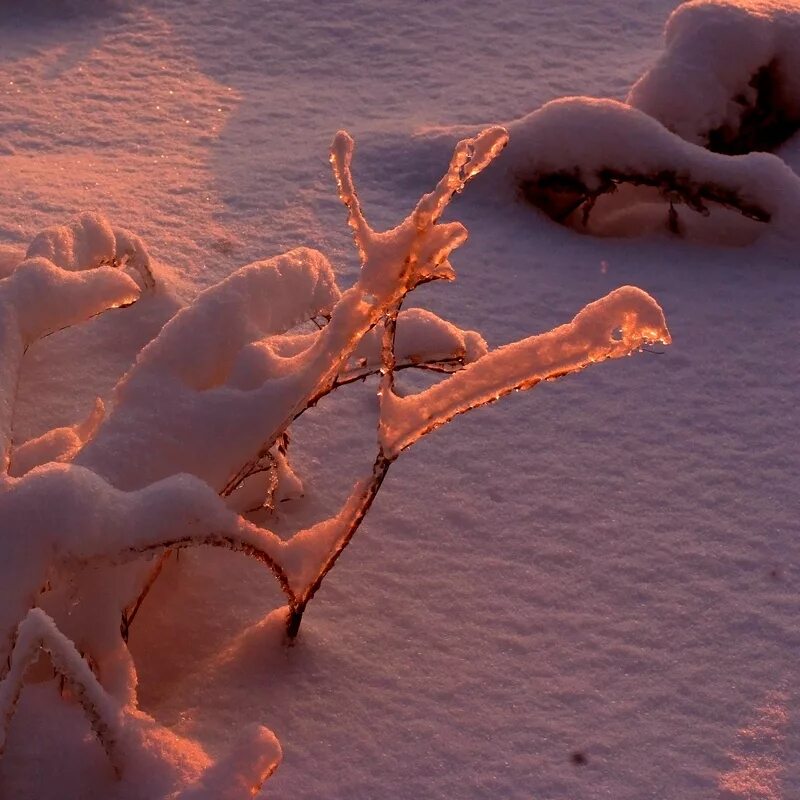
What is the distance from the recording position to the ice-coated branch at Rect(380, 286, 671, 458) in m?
1.12

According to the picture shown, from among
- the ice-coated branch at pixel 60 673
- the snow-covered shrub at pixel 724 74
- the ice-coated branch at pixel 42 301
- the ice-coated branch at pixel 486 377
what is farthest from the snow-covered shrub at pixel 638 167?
the ice-coated branch at pixel 60 673

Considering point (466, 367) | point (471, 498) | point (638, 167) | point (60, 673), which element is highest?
point (466, 367)

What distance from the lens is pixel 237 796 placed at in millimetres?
1016

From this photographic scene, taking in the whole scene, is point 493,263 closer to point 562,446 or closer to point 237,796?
point 562,446

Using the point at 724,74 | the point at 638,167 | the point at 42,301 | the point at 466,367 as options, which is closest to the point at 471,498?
the point at 466,367

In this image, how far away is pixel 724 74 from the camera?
2807 mm

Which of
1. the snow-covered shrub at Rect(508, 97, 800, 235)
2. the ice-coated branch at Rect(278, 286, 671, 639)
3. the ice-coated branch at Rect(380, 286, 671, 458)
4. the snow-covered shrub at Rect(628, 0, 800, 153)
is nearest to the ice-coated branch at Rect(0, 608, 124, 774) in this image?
the ice-coated branch at Rect(278, 286, 671, 639)

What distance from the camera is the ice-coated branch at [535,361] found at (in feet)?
3.69

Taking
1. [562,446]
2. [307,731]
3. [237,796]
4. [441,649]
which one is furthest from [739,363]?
[237,796]

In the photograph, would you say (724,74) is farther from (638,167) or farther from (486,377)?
(486,377)

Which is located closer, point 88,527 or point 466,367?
point 88,527

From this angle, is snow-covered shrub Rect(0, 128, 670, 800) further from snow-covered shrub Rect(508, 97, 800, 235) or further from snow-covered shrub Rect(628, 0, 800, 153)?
snow-covered shrub Rect(628, 0, 800, 153)

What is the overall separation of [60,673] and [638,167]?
6.11ft

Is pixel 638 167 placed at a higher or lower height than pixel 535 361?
lower
